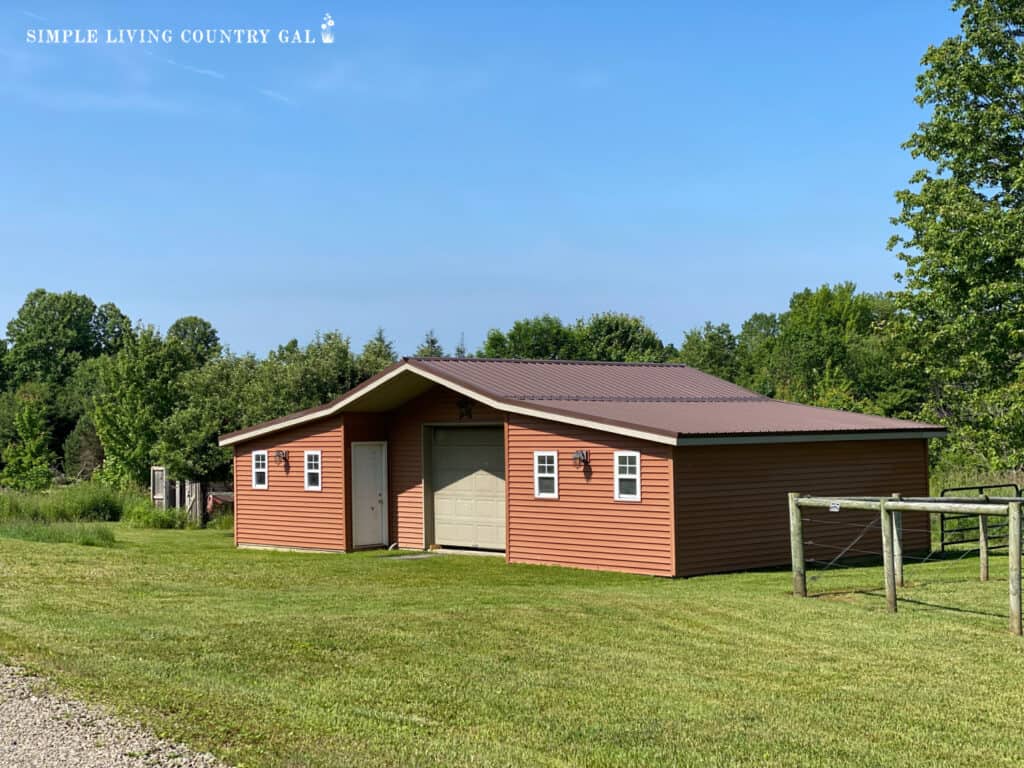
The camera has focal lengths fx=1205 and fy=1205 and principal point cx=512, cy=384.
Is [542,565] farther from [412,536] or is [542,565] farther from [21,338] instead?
[21,338]

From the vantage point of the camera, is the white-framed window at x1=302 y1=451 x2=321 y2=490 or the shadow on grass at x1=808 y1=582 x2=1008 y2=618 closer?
the shadow on grass at x1=808 y1=582 x2=1008 y2=618

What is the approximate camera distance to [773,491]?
20.1 meters

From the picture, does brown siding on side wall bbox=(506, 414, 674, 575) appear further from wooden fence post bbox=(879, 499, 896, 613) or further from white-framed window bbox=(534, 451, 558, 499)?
wooden fence post bbox=(879, 499, 896, 613)

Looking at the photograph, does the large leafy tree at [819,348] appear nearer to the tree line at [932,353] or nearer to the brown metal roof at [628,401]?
the tree line at [932,353]

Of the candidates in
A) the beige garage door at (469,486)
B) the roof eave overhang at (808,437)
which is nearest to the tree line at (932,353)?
the roof eave overhang at (808,437)

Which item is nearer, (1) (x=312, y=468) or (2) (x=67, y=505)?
(1) (x=312, y=468)

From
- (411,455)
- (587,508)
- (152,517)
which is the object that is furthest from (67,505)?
(587,508)

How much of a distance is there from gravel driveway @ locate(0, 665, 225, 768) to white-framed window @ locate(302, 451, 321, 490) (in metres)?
15.7

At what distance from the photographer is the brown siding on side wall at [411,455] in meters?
23.7

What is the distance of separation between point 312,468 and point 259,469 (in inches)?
72.5

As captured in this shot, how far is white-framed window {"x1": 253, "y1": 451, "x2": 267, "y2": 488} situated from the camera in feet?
84.9

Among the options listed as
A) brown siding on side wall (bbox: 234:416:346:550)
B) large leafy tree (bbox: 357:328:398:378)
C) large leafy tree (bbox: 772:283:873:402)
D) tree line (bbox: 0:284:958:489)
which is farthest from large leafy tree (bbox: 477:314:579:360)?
brown siding on side wall (bbox: 234:416:346:550)

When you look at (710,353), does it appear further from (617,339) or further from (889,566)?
(889,566)

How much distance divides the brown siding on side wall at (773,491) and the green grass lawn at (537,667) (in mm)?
1996
